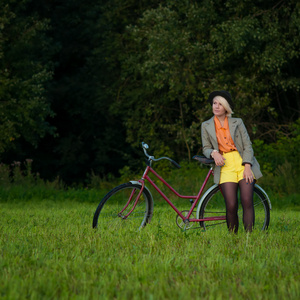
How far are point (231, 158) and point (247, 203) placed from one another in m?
0.59

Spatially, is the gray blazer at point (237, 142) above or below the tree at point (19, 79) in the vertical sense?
below

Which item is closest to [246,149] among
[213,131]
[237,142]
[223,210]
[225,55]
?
[237,142]

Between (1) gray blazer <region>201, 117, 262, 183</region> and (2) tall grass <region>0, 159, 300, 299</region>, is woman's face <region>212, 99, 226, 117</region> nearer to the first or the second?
(1) gray blazer <region>201, 117, 262, 183</region>

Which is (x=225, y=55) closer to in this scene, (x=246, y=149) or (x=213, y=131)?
(x=213, y=131)

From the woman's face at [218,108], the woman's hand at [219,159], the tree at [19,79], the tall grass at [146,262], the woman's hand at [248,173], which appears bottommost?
the tall grass at [146,262]

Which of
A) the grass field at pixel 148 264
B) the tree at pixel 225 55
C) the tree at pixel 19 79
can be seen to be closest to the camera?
the grass field at pixel 148 264

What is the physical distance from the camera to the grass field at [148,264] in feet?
12.7

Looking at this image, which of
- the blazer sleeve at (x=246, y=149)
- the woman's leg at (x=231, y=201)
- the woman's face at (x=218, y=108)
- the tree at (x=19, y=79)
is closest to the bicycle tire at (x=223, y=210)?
the woman's leg at (x=231, y=201)

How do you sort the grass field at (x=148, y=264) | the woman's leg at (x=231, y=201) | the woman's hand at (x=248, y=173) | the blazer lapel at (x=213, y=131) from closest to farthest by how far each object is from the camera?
the grass field at (x=148, y=264) → the woman's hand at (x=248, y=173) → the woman's leg at (x=231, y=201) → the blazer lapel at (x=213, y=131)


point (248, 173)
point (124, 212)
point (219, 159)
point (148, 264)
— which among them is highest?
point (219, 159)

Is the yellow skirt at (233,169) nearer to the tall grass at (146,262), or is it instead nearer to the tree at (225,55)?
the tall grass at (146,262)

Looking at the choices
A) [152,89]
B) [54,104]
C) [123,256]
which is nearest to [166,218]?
[123,256]

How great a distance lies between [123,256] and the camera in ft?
16.9

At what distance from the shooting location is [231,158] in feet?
21.5
